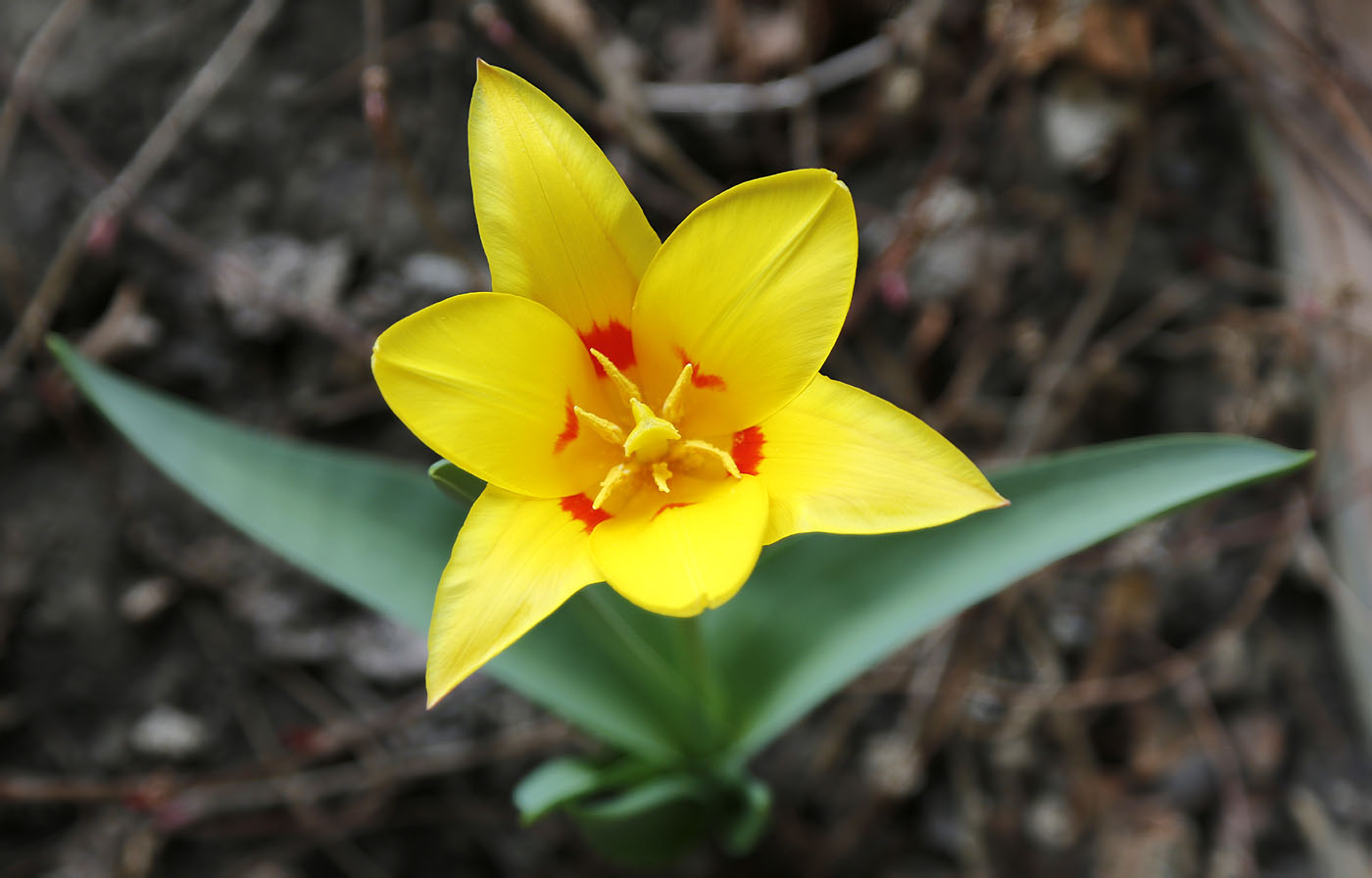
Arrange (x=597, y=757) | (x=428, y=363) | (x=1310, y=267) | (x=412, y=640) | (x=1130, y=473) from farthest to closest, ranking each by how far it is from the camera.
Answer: (x=1310, y=267)
(x=412, y=640)
(x=597, y=757)
(x=1130, y=473)
(x=428, y=363)

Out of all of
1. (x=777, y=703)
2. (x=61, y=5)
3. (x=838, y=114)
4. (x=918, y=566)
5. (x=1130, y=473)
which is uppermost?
(x=61, y=5)

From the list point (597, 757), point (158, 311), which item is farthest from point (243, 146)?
point (597, 757)

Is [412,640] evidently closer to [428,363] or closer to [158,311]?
[158,311]

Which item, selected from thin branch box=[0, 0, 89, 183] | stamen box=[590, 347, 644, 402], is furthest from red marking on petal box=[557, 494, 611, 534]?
thin branch box=[0, 0, 89, 183]

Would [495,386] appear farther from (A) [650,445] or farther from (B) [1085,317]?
(B) [1085,317]

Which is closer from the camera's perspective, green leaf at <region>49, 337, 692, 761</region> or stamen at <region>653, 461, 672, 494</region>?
Answer: stamen at <region>653, 461, 672, 494</region>

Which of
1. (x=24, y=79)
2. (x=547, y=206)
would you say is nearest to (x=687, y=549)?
(x=547, y=206)

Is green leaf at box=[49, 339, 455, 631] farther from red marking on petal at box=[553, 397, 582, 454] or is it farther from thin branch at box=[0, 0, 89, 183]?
thin branch at box=[0, 0, 89, 183]
